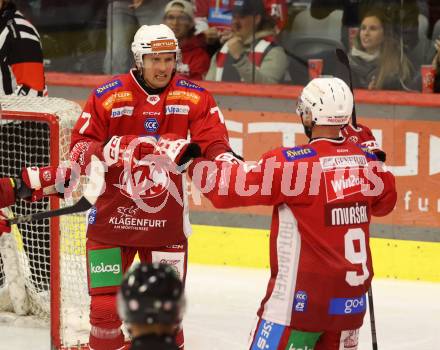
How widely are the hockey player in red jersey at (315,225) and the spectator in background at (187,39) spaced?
324 centimetres

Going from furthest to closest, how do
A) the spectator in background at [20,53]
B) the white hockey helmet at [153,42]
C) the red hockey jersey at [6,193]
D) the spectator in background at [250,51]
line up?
the spectator in background at [250,51]
the spectator in background at [20,53]
the white hockey helmet at [153,42]
the red hockey jersey at [6,193]

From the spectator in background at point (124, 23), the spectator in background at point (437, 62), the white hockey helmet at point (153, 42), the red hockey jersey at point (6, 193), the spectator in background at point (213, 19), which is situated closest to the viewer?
the red hockey jersey at point (6, 193)

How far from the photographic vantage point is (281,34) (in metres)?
7.09

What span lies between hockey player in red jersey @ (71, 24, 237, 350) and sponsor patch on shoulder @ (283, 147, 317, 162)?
2.34 ft

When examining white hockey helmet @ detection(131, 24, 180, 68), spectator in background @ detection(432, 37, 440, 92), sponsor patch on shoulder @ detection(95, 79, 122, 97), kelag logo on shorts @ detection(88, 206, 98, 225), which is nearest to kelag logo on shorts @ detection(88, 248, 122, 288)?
kelag logo on shorts @ detection(88, 206, 98, 225)

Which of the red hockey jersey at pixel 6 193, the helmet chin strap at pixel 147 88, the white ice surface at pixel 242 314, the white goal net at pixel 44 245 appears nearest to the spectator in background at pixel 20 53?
the white goal net at pixel 44 245

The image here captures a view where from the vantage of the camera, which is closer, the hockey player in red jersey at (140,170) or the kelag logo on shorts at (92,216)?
the hockey player in red jersey at (140,170)

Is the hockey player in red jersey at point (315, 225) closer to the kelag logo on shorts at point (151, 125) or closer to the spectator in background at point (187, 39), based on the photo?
the kelag logo on shorts at point (151, 125)

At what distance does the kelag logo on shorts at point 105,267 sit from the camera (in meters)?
4.80

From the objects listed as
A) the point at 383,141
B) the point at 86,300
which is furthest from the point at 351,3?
the point at 86,300

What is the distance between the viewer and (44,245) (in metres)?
5.91

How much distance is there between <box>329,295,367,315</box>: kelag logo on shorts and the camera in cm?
402

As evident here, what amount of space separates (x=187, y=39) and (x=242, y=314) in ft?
6.36

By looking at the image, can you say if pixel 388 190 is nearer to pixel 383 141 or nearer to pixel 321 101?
pixel 321 101
